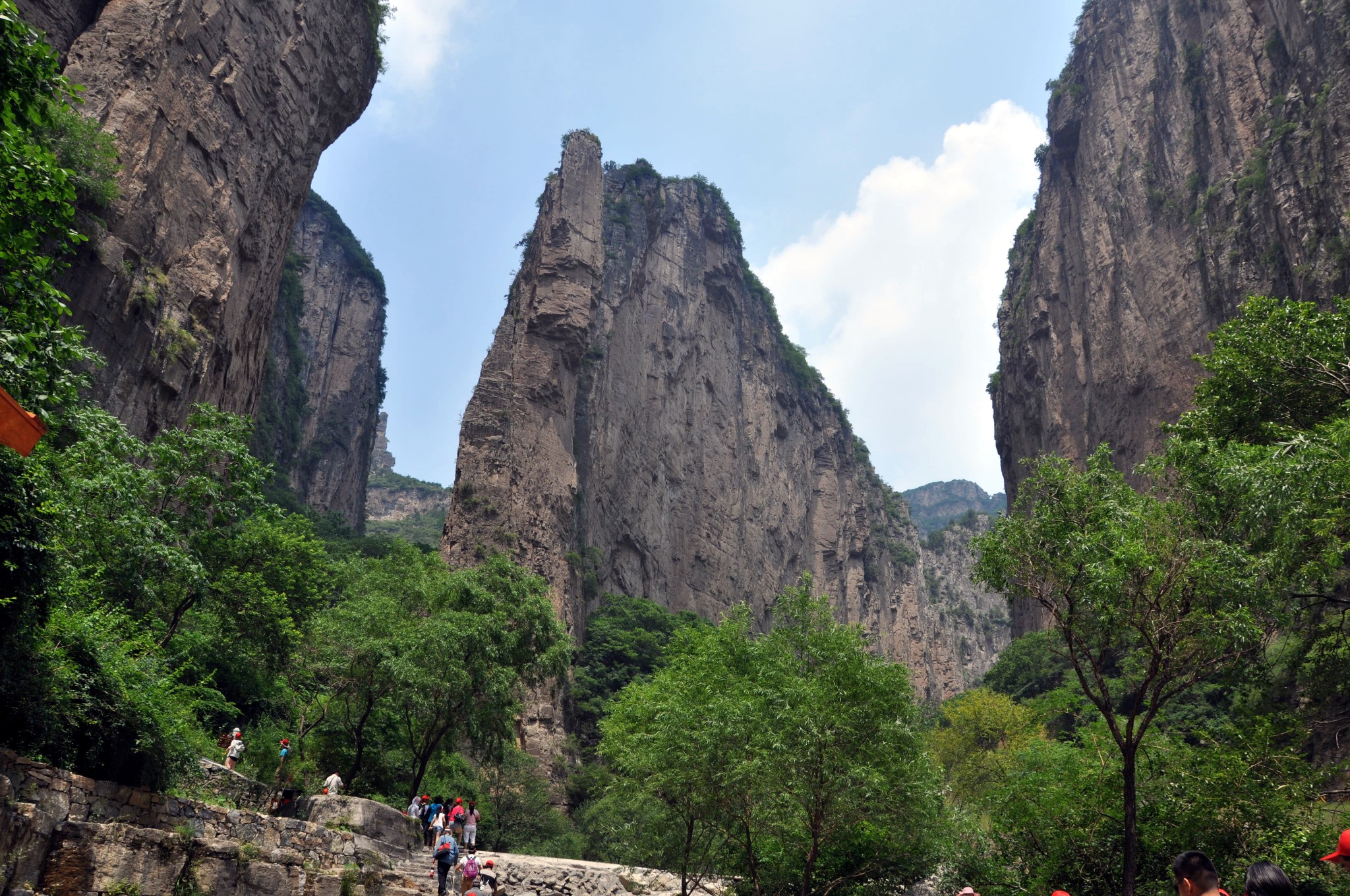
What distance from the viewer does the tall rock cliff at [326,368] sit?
2484 inches

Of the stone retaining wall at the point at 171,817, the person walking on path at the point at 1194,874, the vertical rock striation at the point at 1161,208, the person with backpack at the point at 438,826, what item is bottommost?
the person with backpack at the point at 438,826

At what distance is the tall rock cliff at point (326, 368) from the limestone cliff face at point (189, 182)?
82.7 feet

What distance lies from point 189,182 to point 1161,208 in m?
45.0

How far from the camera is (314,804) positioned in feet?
49.9

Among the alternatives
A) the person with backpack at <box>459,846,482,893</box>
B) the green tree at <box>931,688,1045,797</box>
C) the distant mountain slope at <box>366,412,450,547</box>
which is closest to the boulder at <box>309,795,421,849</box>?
the person with backpack at <box>459,846,482,893</box>

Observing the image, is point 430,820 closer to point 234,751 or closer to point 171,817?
point 234,751

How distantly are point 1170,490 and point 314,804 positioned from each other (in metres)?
16.7

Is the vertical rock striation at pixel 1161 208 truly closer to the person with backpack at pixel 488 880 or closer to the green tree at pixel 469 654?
the green tree at pixel 469 654

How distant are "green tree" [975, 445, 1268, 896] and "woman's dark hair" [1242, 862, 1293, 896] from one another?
31.5 ft

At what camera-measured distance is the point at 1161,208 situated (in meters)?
45.3

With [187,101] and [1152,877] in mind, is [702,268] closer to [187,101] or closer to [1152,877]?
[187,101]

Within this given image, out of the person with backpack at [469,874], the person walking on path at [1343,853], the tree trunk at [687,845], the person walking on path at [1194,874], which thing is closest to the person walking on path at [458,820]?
the person with backpack at [469,874]

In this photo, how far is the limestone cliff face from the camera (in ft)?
80.1

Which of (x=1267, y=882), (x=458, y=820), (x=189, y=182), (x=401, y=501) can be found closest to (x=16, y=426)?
(x=1267, y=882)
